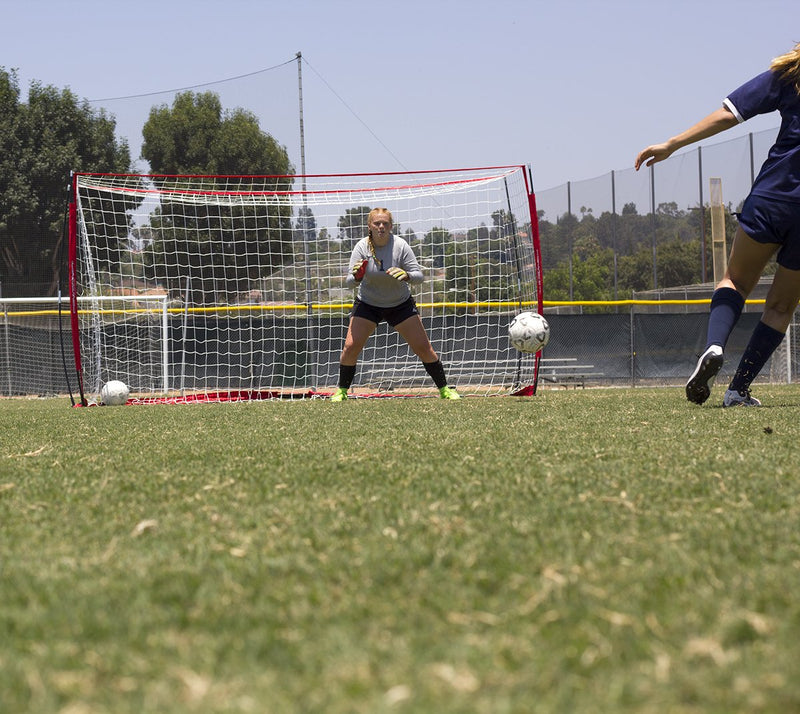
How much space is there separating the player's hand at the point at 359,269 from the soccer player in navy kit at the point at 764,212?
10.6 feet

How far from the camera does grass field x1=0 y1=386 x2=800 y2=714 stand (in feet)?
4.03

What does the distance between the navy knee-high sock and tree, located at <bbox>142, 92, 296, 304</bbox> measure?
20.4 feet

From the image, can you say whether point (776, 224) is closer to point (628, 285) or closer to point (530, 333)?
point (530, 333)

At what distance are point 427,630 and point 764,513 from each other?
124 cm

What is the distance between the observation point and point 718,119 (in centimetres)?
530

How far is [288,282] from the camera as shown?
1459 cm

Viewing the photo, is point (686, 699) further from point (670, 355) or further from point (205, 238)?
point (670, 355)

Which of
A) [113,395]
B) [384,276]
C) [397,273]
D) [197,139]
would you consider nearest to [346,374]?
[384,276]

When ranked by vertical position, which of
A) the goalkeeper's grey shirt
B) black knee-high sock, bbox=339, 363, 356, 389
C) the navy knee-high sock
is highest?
the goalkeeper's grey shirt

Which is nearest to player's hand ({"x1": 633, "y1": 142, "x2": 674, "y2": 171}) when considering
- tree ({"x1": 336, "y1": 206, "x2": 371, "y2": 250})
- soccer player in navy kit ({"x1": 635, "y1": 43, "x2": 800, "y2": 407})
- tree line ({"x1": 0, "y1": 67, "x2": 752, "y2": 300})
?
soccer player in navy kit ({"x1": 635, "y1": 43, "x2": 800, "y2": 407})

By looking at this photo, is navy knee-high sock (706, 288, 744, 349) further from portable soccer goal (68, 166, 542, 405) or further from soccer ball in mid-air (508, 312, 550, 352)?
portable soccer goal (68, 166, 542, 405)

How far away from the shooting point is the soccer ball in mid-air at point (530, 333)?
8.89 meters

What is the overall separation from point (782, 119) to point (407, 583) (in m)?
4.53

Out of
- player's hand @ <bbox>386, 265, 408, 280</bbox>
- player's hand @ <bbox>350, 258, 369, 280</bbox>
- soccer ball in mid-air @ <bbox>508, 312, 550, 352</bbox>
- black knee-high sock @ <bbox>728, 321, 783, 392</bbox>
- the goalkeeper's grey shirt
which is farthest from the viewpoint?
soccer ball in mid-air @ <bbox>508, 312, 550, 352</bbox>
